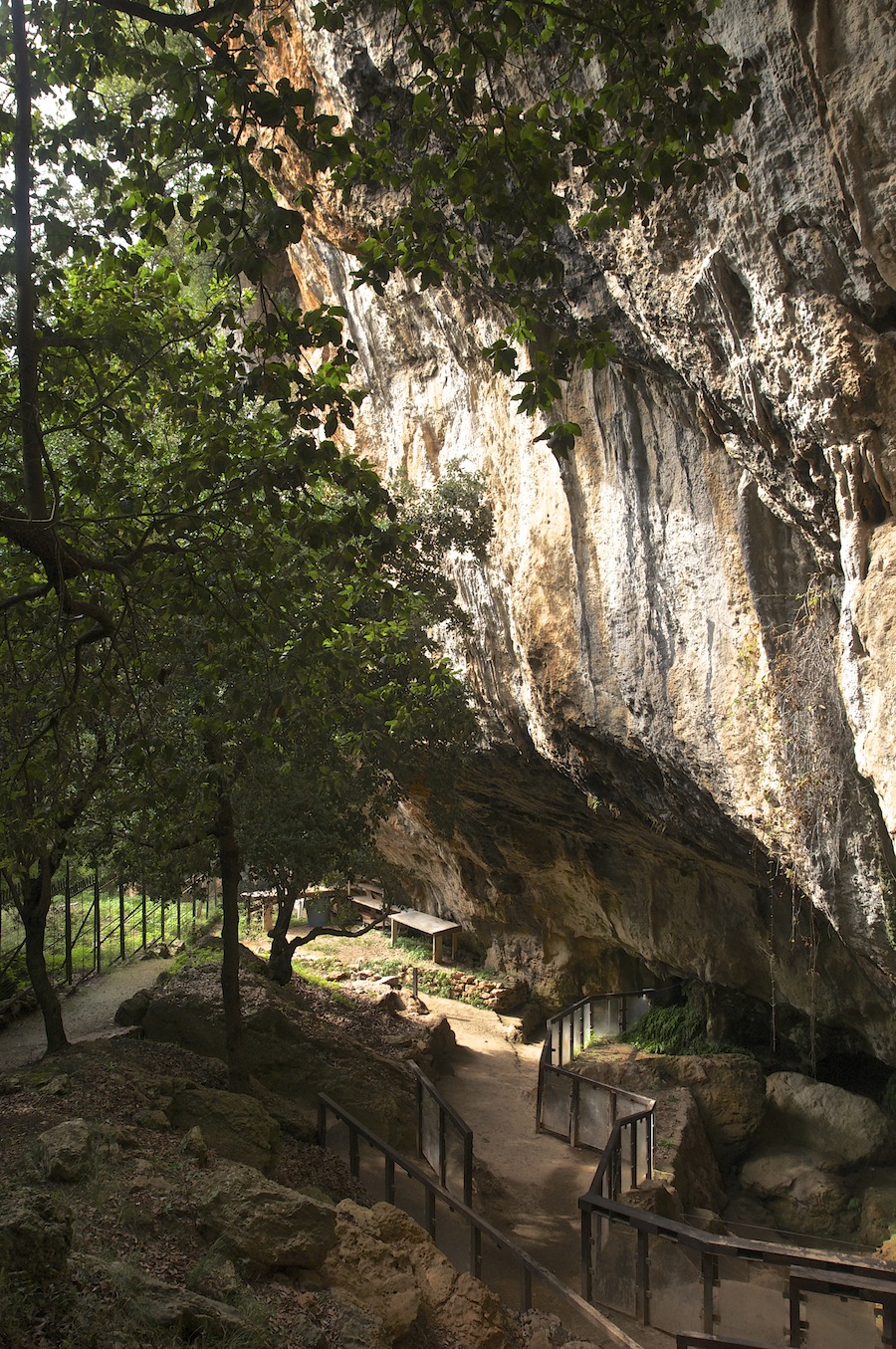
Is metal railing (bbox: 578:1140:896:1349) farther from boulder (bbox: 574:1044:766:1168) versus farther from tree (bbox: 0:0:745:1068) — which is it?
boulder (bbox: 574:1044:766:1168)

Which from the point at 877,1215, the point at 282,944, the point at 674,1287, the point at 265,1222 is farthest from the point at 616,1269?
the point at 282,944

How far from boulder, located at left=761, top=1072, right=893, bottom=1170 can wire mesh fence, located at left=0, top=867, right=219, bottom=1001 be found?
312 inches

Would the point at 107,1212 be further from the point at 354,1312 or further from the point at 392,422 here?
the point at 392,422

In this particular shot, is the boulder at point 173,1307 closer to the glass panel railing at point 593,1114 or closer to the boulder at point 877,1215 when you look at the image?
the glass panel railing at point 593,1114

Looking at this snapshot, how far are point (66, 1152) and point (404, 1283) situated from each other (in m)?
1.98

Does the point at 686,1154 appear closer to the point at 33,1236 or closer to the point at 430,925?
the point at 33,1236

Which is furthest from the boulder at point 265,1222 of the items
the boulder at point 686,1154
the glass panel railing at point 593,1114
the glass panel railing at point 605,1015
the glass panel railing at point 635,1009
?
the glass panel railing at point 635,1009

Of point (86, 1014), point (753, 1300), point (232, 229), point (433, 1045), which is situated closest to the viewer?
point (232, 229)

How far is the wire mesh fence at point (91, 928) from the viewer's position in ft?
42.0

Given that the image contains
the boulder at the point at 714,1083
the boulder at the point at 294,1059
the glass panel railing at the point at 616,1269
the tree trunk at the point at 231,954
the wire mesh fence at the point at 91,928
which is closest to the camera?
the glass panel railing at the point at 616,1269

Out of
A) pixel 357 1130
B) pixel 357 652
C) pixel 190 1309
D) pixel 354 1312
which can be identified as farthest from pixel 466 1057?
pixel 190 1309

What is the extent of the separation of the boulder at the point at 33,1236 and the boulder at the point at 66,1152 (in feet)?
3.99

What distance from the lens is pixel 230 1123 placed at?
23.9 feet

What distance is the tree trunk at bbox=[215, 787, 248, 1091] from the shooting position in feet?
27.6
